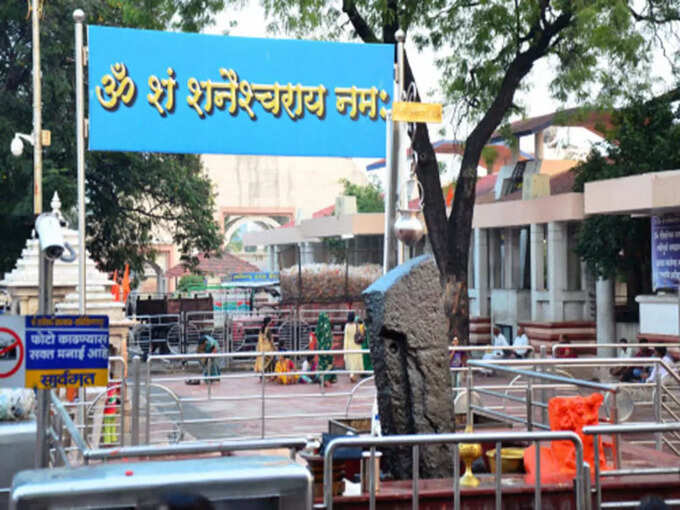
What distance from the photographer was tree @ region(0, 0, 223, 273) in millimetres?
26750

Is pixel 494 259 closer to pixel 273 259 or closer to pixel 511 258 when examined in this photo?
pixel 511 258

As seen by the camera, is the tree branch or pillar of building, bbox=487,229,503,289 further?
pillar of building, bbox=487,229,503,289

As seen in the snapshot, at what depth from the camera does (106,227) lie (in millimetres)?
30422

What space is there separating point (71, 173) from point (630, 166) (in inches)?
608

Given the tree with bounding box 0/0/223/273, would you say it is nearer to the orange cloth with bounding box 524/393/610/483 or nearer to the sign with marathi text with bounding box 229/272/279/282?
the sign with marathi text with bounding box 229/272/279/282

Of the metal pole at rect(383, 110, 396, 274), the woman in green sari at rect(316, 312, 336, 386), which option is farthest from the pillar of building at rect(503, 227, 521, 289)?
the metal pole at rect(383, 110, 396, 274)

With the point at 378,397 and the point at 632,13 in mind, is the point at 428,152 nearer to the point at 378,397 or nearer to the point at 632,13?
the point at 632,13

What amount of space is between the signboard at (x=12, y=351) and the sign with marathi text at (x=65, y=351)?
3.8 inches

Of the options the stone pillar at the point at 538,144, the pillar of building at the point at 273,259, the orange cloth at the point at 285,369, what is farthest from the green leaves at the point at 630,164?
the pillar of building at the point at 273,259

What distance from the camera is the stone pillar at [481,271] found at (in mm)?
30672

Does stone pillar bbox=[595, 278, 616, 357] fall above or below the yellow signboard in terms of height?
below

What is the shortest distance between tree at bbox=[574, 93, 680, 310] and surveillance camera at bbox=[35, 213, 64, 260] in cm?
1854

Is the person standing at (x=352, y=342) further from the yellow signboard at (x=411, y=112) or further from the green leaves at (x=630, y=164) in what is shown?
the yellow signboard at (x=411, y=112)

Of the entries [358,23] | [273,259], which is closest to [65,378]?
[358,23]
